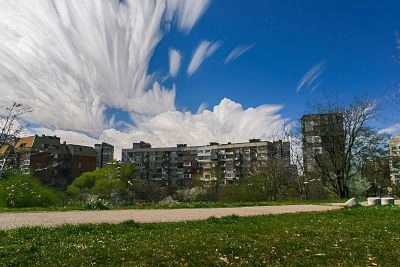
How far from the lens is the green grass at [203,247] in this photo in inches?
217

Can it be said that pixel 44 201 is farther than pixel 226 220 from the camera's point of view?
Yes

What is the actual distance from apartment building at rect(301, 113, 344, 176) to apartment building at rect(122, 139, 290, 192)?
189ft

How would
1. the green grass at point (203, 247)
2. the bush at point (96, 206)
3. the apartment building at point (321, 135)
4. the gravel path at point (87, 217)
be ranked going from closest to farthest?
the green grass at point (203, 247), the gravel path at point (87, 217), the bush at point (96, 206), the apartment building at point (321, 135)

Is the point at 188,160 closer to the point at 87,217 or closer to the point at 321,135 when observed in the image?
the point at 321,135

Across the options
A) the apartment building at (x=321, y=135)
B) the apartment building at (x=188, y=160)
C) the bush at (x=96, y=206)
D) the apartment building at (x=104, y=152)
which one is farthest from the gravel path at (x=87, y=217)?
the apartment building at (x=104, y=152)

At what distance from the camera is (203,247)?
6.46 m

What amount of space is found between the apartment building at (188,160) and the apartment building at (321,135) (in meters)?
57.6

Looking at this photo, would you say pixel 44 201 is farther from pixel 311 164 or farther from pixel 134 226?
pixel 311 164

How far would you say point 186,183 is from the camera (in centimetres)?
10669

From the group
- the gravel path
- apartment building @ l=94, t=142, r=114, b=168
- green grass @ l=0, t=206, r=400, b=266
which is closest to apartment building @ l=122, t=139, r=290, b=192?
apartment building @ l=94, t=142, r=114, b=168

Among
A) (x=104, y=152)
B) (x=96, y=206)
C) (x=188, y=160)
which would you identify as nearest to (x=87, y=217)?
(x=96, y=206)

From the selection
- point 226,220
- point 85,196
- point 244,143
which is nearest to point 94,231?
point 226,220

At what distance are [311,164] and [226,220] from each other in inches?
1130

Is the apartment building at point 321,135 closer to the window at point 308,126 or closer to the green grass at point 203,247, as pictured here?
the window at point 308,126
